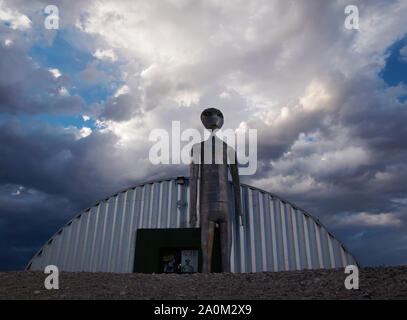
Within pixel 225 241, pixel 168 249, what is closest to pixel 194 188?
pixel 225 241

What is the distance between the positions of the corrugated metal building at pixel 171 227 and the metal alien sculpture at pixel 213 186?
10.5 feet

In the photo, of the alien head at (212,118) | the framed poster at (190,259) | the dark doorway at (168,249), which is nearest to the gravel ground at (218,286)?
the alien head at (212,118)

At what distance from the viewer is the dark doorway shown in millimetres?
10758

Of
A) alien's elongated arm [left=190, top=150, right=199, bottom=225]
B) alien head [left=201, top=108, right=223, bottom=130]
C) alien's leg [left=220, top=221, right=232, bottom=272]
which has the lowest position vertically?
alien's leg [left=220, top=221, right=232, bottom=272]

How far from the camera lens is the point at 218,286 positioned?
14.4 ft

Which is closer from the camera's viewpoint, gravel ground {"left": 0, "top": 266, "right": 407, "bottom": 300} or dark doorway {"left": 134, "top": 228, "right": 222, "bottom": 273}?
gravel ground {"left": 0, "top": 266, "right": 407, "bottom": 300}

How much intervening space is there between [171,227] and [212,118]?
5153 millimetres

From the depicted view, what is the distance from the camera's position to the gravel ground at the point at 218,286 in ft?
12.3

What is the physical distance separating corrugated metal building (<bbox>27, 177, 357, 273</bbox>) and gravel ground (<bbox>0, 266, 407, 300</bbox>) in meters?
5.36

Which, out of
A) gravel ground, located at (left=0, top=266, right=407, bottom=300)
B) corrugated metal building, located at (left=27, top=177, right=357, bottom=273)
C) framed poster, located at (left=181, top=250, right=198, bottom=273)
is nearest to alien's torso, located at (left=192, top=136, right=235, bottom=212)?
gravel ground, located at (left=0, top=266, right=407, bottom=300)

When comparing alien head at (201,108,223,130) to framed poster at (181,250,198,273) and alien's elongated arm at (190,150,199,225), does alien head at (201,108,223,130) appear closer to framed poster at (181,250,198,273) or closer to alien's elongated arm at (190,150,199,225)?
alien's elongated arm at (190,150,199,225)
